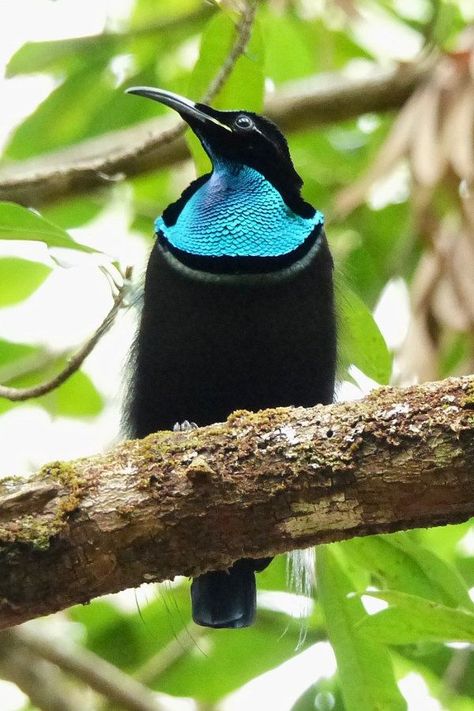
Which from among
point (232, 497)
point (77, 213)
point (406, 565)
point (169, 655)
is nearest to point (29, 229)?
point (232, 497)

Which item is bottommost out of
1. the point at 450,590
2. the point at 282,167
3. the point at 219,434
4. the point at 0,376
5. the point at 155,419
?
the point at 450,590

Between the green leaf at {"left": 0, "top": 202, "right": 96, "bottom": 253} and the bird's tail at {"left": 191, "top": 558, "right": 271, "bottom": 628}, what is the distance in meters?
1.01

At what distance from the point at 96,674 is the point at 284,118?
7.98 ft

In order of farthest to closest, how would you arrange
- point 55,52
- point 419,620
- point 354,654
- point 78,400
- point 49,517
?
point 78,400, point 55,52, point 354,654, point 419,620, point 49,517

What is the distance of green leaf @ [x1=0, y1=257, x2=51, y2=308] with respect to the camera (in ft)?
14.6

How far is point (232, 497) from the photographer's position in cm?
258

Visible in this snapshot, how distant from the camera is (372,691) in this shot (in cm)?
311

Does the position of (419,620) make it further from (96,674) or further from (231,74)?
(231,74)

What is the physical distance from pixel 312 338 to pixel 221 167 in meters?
0.67

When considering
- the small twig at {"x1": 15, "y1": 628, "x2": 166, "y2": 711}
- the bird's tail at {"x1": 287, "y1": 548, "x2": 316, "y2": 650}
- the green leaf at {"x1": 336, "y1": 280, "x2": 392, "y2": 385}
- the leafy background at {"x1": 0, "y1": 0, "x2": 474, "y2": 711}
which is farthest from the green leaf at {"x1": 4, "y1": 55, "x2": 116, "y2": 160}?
the bird's tail at {"x1": 287, "y1": 548, "x2": 316, "y2": 650}

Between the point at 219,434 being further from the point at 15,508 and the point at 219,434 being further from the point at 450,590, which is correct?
the point at 450,590

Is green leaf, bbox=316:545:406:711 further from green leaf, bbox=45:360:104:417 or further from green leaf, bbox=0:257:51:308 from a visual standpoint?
green leaf, bbox=45:360:104:417

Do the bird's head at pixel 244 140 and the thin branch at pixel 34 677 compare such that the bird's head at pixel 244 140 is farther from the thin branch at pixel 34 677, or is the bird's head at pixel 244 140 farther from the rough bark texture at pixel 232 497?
the thin branch at pixel 34 677

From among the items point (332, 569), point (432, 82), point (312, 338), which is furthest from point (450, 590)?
point (432, 82)
